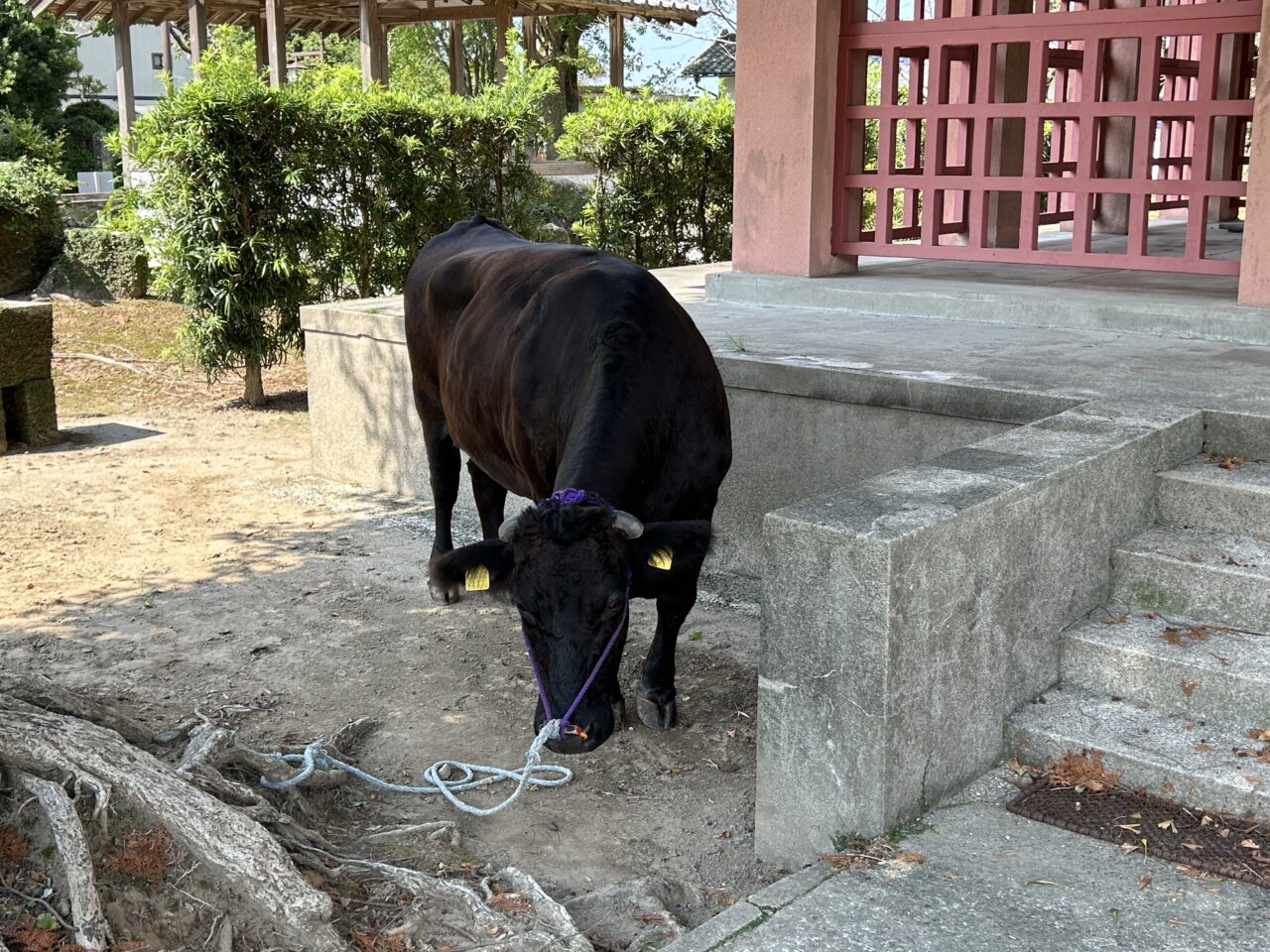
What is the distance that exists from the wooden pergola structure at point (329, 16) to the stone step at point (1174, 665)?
1429cm

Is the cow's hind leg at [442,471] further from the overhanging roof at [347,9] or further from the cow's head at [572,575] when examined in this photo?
the overhanging roof at [347,9]

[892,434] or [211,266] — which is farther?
[211,266]

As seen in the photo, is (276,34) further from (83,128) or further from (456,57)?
(83,128)

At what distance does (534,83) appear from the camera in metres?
10.9

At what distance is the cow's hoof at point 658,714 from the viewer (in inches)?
177

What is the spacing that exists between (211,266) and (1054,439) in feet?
23.3

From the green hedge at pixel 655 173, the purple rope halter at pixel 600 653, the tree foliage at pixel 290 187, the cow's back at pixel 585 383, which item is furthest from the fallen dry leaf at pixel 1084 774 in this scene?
the green hedge at pixel 655 173

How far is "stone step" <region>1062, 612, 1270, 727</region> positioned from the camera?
3461 millimetres

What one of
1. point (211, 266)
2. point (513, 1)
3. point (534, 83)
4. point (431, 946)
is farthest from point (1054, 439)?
point (513, 1)

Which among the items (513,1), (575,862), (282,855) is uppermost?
(513,1)

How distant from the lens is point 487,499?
618 cm

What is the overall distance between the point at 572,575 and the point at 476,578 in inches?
10.8

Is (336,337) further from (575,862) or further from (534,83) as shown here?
(575,862)

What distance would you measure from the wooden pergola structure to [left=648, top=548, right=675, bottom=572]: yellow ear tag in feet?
46.2
